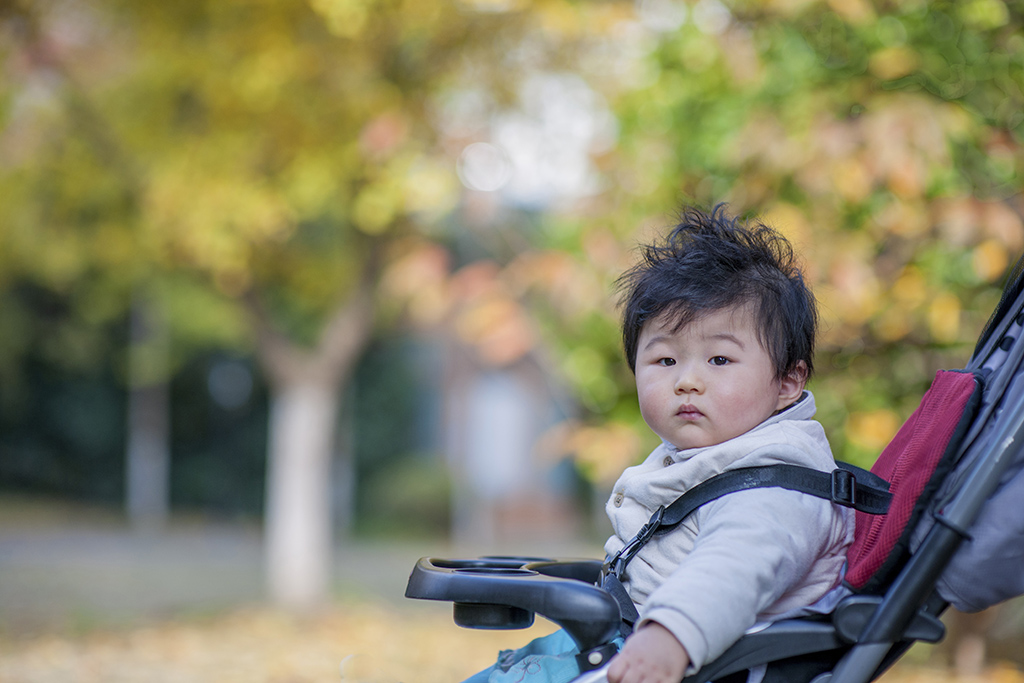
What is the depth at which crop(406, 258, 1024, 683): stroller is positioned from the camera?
1335mm

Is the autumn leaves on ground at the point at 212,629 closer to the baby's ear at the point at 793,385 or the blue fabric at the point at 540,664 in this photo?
the blue fabric at the point at 540,664

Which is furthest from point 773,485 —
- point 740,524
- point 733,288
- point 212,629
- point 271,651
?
point 212,629

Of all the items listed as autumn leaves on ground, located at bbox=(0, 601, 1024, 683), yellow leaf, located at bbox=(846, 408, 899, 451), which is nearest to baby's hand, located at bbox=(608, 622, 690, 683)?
yellow leaf, located at bbox=(846, 408, 899, 451)

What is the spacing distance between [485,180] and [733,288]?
11.9 feet

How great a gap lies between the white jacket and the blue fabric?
14 centimetres

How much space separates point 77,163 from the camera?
6.27m

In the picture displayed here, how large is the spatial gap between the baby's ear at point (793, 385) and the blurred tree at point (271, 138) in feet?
9.02

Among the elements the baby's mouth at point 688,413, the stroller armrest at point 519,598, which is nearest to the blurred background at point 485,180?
the baby's mouth at point 688,413

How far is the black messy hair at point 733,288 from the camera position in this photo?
1526 millimetres

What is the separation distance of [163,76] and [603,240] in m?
3.38

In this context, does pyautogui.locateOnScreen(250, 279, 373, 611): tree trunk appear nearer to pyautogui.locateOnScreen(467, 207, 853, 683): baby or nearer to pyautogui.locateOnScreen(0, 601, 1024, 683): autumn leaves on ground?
pyautogui.locateOnScreen(0, 601, 1024, 683): autumn leaves on ground

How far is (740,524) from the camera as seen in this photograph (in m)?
1.36

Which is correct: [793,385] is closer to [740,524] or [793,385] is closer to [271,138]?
[740,524]

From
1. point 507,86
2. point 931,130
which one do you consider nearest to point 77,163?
point 507,86
